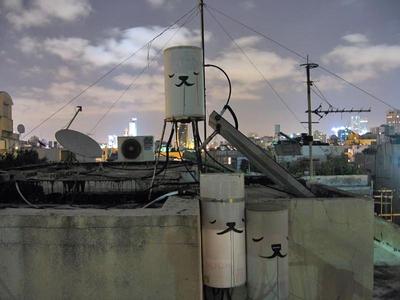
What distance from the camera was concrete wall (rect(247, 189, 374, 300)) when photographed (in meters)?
6.11

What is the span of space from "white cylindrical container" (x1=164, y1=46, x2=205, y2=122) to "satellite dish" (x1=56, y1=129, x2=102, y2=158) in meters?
4.34

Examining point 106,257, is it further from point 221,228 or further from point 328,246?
point 328,246

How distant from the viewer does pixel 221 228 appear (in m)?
5.22

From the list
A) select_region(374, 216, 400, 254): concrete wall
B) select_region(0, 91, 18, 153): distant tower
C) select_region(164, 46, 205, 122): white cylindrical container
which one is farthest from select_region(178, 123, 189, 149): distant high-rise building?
select_region(0, 91, 18, 153): distant tower

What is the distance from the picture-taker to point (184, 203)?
5477 mm

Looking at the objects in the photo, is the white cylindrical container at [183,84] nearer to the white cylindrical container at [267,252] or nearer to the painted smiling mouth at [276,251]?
the white cylindrical container at [267,252]

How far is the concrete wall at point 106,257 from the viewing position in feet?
15.3

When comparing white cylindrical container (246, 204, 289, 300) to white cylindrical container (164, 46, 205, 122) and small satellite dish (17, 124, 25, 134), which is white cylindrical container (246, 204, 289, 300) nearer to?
white cylindrical container (164, 46, 205, 122)

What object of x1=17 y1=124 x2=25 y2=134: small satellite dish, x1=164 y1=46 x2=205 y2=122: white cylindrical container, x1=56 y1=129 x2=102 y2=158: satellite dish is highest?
x1=17 y1=124 x2=25 y2=134: small satellite dish

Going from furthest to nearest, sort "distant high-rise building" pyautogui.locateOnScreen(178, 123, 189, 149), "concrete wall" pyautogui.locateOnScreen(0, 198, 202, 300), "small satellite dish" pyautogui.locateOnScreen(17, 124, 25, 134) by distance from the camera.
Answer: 1. "small satellite dish" pyautogui.locateOnScreen(17, 124, 25, 134)
2. "distant high-rise building" pyautogui.locateOnScreen(178, 123, 189, 149)
3. "concrete wall" pyautogui.locateOnScreen(0, 198, 202, 300)

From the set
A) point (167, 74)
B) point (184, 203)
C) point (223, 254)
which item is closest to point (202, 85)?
point (167, 74)

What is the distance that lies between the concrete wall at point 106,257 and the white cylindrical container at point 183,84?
286cm

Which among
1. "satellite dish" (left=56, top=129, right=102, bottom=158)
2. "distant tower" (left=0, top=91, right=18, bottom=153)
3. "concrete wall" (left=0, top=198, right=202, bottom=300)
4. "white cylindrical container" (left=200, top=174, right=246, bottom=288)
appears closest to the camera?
"concrete wall" (left=0, top=198, right=202, bottom=300)

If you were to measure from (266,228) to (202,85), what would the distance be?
10.0 ft
